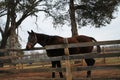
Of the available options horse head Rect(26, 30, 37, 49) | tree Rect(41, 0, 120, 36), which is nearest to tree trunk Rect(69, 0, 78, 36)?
tree Rect(41, 0, 120, 36)

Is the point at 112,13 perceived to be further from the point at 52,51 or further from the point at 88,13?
the point at 52,51

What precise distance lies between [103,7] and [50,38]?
1690 cm

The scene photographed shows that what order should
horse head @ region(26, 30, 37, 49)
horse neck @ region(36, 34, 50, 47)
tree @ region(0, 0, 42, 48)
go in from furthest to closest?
tree @ region(0, 0, 42, 48)
horse neck @ region(36, 34, 50, 47)
horse head @ region(26, 30, 37, 49)

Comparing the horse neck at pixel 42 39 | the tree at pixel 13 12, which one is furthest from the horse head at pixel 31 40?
the tree at pixel 13 12

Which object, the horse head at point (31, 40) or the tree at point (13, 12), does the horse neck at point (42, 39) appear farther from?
the tree at point (13, 12)

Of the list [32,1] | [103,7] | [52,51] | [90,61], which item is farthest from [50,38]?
[103,7]

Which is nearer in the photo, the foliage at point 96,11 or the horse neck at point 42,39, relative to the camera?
the horse neck at point 42,39

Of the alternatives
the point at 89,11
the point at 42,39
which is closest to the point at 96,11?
the point at 89,11

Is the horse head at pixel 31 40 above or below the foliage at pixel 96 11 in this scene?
below

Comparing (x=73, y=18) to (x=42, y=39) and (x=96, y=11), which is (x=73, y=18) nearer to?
(x=96, y=11)

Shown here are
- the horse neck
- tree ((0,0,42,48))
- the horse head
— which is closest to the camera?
the horse head

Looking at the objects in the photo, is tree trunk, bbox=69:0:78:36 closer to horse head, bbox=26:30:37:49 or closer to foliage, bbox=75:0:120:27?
foliage, bbox=75:0:120:27

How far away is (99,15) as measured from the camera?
3038 centimetres

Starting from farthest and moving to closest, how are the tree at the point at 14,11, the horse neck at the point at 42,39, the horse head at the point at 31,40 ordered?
the tree at the point at 14,11 → the horse neck at the point at 42,39 → the horse head at the point at 31,40
